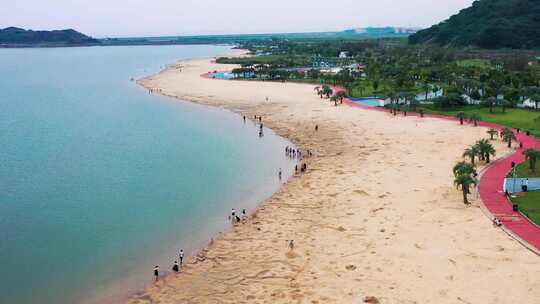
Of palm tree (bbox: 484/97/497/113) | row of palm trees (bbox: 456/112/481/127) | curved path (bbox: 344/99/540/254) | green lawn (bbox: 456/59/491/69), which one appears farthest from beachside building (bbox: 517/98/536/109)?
green lawn (bbox: 456/59/491/69)

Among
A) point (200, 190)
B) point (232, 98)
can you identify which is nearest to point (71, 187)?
point (200, 190)

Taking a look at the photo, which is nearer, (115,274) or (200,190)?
(115,274)

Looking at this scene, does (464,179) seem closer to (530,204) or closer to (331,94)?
(530,204)

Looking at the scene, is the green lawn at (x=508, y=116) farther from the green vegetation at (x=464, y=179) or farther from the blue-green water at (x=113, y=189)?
the blue-green water at (x=113, y=189)

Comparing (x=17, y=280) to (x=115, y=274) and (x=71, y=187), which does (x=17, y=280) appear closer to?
(x=115, y=274)

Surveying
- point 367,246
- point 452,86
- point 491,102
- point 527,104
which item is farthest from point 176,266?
point 452,86

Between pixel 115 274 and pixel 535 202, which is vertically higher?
pixel 535 202

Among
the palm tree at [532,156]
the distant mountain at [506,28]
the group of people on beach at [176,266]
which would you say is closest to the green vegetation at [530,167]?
the palm tree at [532,156]
